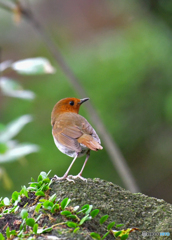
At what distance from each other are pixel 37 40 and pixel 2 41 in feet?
4.77

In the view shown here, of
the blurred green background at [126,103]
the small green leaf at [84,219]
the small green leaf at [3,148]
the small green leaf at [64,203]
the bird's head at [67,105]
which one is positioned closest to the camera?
the small green leaf at [84,219]

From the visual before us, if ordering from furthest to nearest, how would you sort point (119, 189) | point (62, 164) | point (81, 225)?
point (62, 164) < point (119, 189) < point (81, 225)

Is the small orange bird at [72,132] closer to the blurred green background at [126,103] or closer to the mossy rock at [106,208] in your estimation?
the mossy rock at [106,208]

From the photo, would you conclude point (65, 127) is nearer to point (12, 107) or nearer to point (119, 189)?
point (119, 189)

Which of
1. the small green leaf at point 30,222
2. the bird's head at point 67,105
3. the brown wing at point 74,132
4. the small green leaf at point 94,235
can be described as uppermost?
the bird's head at point 67,105

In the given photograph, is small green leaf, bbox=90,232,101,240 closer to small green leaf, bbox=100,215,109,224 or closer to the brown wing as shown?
small green leaf, bbox=100,215,109,224

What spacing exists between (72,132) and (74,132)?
0.02m

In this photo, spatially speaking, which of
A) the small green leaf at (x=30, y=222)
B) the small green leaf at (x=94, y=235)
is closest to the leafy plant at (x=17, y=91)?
the small green leaf at (x=30, y=222)

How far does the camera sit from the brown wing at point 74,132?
116 inches

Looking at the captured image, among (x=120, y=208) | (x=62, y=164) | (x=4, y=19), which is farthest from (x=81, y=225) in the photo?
(x=4, y=19)

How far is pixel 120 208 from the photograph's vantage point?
7.55ft

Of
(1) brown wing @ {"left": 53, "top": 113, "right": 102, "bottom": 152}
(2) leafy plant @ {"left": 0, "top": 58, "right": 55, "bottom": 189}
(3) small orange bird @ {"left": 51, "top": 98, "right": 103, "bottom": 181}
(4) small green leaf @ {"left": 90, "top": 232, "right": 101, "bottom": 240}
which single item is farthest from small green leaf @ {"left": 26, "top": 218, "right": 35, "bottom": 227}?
(2) leafy plant @ {"left": 0, "top": 58, "right": 55, "bottom": 189}

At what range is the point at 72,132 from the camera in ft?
10.5

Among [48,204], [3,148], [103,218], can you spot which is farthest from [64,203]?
[3,148]
